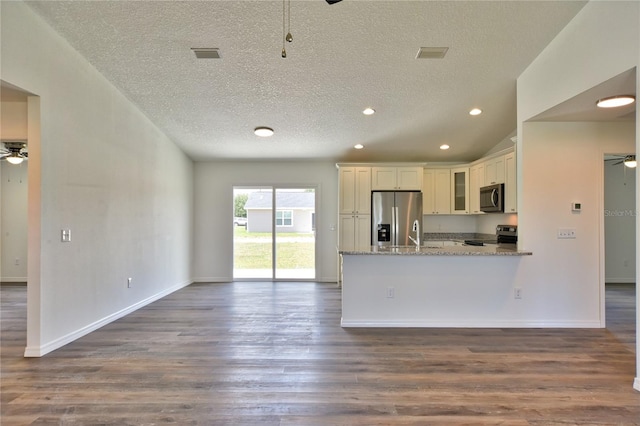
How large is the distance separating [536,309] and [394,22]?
3.49 m

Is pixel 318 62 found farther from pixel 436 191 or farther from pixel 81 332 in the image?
pixel 81 332

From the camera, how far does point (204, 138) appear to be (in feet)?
17.9

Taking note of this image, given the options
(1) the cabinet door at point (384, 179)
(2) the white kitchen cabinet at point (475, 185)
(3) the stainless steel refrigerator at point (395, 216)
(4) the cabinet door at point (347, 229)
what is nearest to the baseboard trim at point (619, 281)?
(2) the white kitchen cabinet at point (475, 185)

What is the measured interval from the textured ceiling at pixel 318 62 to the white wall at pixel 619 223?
274 centimetres

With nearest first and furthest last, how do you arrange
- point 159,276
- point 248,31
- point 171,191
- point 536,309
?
point 248,31 < point 536,309 < point 159,276 < point 171,191

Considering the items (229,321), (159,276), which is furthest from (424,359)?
(159,276)

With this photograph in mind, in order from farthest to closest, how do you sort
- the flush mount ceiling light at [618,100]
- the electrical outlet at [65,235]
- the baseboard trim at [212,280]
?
1. the baseboard trim at [212,280]
2. the electrical outlet at [65,235]
3. the flush mount ceiling light at [618,100]

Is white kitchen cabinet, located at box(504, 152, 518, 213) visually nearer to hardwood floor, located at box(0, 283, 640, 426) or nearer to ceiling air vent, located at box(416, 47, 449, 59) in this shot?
hardwood floor, located at box(0, 283, 640, 426)

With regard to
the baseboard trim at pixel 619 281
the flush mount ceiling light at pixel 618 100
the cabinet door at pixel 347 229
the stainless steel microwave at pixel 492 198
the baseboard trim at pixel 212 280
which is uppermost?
the flush mount ceiling light at pixel 618 100

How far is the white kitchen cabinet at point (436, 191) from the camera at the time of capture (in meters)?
6.12

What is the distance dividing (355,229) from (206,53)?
3838mm

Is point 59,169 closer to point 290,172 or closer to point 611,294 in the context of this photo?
point 290,172

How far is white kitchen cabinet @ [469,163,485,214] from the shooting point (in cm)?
552

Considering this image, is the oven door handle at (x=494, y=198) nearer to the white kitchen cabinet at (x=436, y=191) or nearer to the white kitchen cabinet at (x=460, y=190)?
the white kitchen cabinet at (x=460, y=190)
